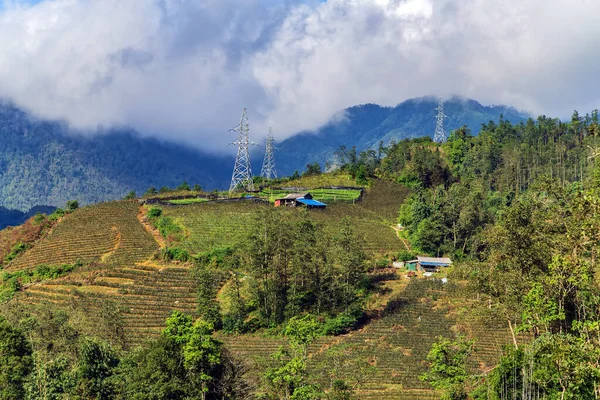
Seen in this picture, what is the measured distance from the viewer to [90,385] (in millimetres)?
26016

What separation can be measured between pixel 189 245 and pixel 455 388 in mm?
38271

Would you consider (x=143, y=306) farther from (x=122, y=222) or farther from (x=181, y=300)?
(x=122, y=222)

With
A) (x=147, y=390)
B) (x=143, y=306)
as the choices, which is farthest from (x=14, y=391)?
(x=143, y=306)

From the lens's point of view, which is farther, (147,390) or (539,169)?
(539,169)

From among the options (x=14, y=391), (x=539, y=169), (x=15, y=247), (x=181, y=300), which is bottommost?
(x=14, y=391)

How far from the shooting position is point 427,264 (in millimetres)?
55875

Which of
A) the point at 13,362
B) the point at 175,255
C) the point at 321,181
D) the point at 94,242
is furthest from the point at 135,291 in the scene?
Result: the point at 321,181

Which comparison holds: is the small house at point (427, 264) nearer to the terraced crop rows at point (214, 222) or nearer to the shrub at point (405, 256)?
the shrub at point (405, 256)

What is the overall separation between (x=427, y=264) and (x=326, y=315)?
16.1 meters

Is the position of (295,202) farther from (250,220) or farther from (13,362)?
(13,362)

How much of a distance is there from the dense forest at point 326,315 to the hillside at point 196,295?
5.31 ft

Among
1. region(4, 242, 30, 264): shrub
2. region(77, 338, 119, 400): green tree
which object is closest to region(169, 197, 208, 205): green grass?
region(4, 242, 30, 264): shrub

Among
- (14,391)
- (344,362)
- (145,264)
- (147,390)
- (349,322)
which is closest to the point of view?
(147,390)

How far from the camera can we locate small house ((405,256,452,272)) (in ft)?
182
